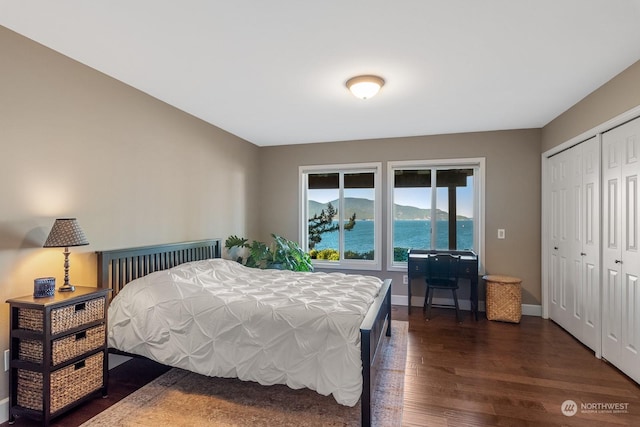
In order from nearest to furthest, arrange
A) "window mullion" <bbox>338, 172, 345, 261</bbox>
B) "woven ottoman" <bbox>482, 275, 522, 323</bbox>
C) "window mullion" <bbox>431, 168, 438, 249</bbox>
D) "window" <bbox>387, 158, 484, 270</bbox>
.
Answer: "woven ottoman" <bbox>482, 275, 522, 323</bbox> < "window" <bbox>387, 158, 484, 270</bbox> < "window mullion" <bbox>431, 168, 438, 249</bbox> < "window mullion" <bbox>338, 172, 345, 261</bbox>

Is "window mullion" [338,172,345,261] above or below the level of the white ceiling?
below

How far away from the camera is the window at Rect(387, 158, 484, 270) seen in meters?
4.77

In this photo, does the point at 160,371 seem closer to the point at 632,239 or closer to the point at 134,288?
the point at 134,288

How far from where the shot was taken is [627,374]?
107 inches

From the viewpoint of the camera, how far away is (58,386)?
6.76 ft

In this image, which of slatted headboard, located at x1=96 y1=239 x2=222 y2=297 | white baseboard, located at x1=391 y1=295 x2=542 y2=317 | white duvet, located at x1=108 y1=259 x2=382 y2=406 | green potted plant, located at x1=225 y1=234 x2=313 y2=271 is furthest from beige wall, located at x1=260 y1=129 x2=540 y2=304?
slatted headboard, located at x1=96 y1=239 x2=222 y2=297

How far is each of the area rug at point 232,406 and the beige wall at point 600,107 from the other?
285 cm

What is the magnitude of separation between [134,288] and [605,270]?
13.6 feet

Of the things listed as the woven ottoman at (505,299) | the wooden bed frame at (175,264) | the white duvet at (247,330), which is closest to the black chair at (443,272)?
the woven ottoman at (505,299)

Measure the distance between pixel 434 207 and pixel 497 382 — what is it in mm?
2702

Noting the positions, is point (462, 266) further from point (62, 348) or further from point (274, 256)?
point (62, 348)

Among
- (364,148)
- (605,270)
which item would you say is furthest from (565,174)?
(364,148)

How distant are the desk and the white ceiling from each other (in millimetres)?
1844

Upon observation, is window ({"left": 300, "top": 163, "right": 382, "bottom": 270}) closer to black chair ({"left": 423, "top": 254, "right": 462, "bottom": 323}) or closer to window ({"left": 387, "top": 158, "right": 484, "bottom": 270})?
window ({"left": 387, "top": 158, "right": 484, "bottom": 270})
